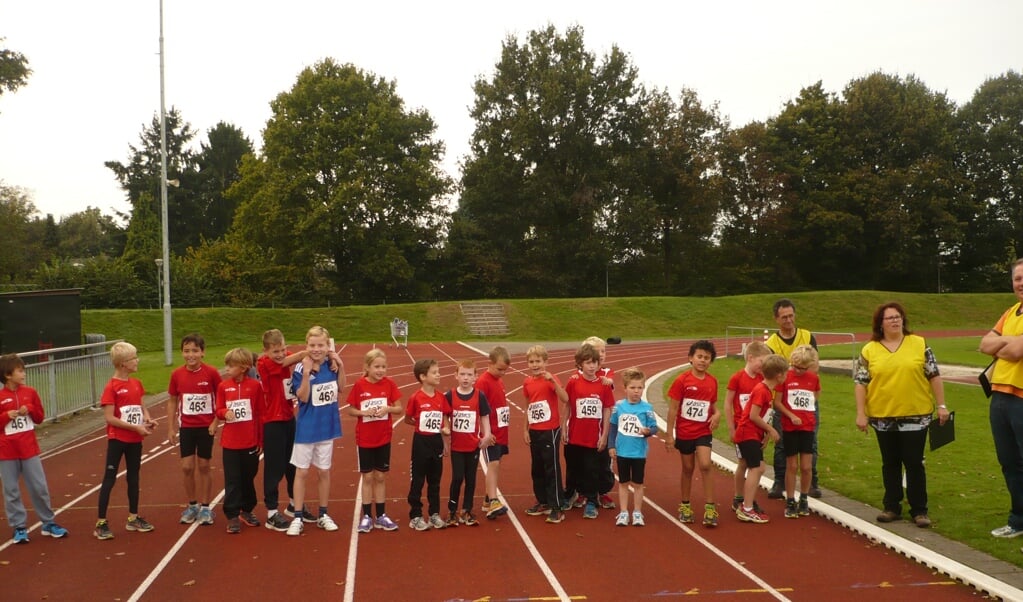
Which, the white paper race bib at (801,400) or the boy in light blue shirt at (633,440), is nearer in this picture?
the boy in light blue shirt at (633,440)

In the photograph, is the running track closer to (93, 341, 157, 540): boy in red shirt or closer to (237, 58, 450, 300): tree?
(93, 341, 157, 540): boy in red shirt

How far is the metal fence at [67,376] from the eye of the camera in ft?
39.1

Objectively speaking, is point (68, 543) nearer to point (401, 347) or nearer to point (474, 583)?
point (474, 583)

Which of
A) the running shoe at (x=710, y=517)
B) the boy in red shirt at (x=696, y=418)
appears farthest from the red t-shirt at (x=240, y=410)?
the running shoe at (x=710, y=517)

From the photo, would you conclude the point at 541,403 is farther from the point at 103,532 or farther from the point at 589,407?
the point at 103,532

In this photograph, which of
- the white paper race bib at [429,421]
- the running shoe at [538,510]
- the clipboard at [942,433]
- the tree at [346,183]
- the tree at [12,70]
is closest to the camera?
the clipboard at [942,433]

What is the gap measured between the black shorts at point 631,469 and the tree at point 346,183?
38.1 m

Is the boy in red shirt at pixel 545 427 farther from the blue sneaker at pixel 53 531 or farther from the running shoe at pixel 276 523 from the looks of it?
the blue sneaker at pixel 53 531

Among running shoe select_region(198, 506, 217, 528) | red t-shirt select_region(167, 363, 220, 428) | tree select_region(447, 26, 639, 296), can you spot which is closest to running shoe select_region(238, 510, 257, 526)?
running shoe select_region(198, 506, 217, 528)

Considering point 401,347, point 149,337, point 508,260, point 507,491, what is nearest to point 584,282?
point 508,260

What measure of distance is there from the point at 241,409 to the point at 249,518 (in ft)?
3.24

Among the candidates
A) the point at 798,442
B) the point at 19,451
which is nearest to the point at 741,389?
the point at 798,442

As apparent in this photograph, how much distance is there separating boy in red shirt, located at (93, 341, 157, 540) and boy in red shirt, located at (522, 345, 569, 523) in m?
3.23

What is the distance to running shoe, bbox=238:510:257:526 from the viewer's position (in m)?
6.61
